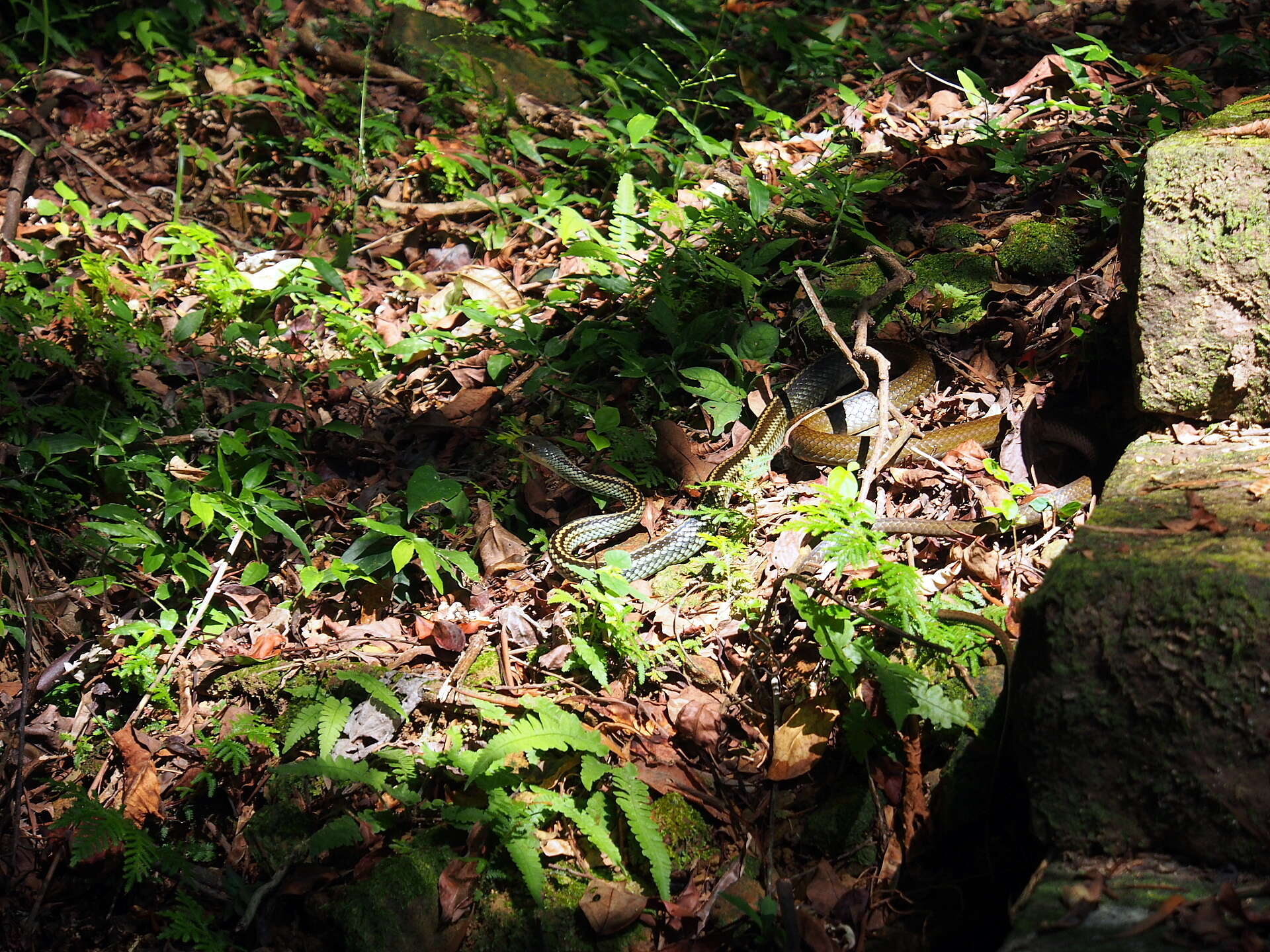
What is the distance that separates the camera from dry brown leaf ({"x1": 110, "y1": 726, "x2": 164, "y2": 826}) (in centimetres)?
371

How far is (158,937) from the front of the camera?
10.9ft

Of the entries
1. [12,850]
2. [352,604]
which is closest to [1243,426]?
[352,604]

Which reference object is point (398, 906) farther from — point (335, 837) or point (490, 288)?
point (490, 288)

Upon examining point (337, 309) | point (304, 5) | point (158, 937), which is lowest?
point (158, 937)

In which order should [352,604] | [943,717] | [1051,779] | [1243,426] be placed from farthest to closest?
[352,604] → [1243,426] → [943,717] → [1051,779]

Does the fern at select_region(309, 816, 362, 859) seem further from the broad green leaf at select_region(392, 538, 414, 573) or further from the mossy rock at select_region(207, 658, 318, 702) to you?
the broad green leaf at select_region(392, 538, 414, 573)

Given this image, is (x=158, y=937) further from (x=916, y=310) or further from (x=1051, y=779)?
(x=916, y=310)

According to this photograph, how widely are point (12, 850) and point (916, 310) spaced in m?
4.91

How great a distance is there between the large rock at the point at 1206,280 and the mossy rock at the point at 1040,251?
1237 mm

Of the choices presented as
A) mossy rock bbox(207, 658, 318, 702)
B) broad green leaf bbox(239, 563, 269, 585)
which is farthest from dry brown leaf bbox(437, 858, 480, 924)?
broad green leaf bbox(239, 563, 269, 585)

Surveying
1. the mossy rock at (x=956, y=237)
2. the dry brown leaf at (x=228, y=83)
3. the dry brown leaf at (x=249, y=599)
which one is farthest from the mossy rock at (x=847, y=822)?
the dry brown leaf at (x=228, y=83)

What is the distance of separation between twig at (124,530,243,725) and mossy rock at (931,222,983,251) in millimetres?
4162

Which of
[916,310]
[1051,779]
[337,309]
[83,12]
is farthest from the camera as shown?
[83,12]

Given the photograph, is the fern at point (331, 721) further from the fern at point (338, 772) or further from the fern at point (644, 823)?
the fern at point (644, 823)
